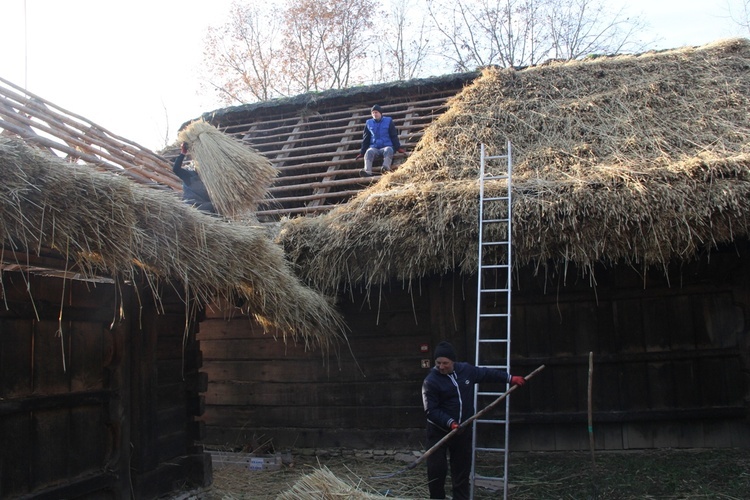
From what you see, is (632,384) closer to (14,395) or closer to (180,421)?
(180,421)

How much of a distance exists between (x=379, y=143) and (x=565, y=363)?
358cm

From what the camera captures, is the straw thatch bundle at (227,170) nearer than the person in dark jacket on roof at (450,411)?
No

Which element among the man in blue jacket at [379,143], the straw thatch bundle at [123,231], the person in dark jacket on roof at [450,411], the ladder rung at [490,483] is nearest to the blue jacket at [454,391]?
the person in dark jacket on roof at [450,411]

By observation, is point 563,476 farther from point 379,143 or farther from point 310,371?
point 379,143

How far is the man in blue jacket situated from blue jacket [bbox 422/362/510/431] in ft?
11.8

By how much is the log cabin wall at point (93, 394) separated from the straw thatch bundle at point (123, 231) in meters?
0.34

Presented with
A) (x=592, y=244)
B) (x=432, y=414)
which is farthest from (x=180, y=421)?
(x=592, y=244)

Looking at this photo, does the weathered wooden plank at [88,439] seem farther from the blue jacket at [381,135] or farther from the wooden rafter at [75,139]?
the blue jacket at [381,135]

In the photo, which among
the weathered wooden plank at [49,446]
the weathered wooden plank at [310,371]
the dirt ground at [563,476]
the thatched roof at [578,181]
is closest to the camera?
the weathered wooden plank at [49,446]

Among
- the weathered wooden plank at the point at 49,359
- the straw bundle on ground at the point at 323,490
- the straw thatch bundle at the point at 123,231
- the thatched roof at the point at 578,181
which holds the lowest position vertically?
the straw bundle on ground at the point at 323,490

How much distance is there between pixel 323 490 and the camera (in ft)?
12.7

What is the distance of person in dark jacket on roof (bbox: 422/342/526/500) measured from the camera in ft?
A: 16.5

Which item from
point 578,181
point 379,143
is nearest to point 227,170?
point 379,143

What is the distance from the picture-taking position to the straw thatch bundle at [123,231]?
11.5ft
